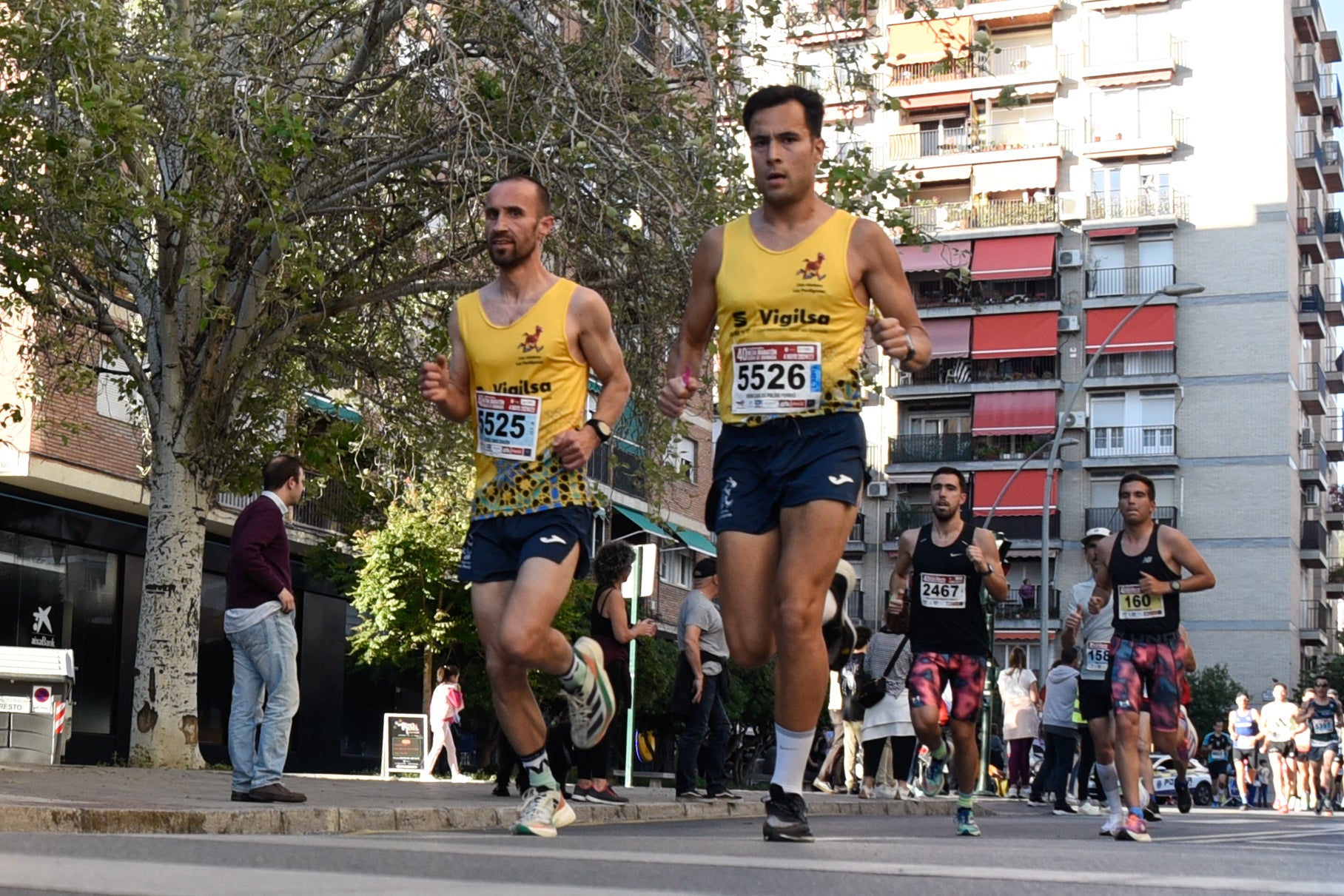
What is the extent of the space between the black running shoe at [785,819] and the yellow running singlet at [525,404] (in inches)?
60.1

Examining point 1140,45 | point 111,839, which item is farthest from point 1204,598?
point 111,839

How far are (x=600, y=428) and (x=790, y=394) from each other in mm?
1136

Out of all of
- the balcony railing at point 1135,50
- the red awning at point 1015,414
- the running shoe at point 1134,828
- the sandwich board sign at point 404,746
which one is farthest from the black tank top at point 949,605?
the balcony railing at point 1135,50

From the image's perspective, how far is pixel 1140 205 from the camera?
69625mm

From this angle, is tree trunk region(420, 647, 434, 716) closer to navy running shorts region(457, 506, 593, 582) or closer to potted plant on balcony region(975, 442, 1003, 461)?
navy running shorts region(457, 506, 593, 582)

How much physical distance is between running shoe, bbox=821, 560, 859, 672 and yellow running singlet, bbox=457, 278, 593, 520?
3.65ft

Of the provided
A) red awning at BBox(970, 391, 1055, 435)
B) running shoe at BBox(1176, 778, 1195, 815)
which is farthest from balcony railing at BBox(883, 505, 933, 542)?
running shoe at BBox(1176, 778, 1195, 815)

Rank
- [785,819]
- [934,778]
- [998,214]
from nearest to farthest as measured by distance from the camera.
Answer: [785,819] → [934,778] → [998,214]

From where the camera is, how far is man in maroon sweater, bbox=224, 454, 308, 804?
11.4 m

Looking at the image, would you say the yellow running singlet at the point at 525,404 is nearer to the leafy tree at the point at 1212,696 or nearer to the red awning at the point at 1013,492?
the leafy tree at the point at 1212,696

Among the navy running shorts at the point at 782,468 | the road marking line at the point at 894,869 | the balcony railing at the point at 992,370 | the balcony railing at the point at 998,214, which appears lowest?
the road marking line at the point at 894,869

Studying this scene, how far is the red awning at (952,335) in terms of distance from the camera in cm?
7044

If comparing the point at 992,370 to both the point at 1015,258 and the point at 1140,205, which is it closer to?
the point at 1015,258

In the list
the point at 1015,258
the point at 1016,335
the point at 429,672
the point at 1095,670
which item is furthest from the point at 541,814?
the point at 1015,258
